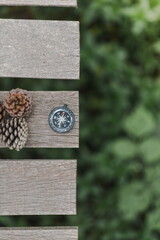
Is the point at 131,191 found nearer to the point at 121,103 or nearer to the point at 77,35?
the point at 121,103

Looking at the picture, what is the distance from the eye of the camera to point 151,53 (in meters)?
2.47

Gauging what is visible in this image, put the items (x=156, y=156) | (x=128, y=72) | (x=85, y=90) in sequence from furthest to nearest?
(x=85, y=90) → (x=128, y=72) → (x=156, y=156)

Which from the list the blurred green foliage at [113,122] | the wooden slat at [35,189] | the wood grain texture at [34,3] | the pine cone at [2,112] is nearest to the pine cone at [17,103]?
the pine cone at [2,112]

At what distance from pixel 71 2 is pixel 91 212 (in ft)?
3.34

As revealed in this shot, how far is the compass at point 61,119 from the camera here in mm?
1716

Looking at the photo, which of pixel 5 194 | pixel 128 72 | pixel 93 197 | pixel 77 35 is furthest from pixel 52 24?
pixel 93 197

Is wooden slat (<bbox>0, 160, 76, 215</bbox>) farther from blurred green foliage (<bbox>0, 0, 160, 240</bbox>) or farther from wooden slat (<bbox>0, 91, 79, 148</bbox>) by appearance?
blurred green foliage (<bbox>0, 0, 160, 240</bbox>)

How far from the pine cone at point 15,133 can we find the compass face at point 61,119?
8 cm

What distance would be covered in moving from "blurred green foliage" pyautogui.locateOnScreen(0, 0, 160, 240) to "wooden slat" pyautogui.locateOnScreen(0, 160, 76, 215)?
1.53 feet

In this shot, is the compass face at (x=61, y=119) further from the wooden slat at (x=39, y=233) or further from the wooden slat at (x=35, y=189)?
the wooden slat at (x=39, y=233)

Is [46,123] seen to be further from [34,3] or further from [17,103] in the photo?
[34,3]

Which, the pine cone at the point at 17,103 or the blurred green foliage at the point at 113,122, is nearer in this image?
the pine cone at the point at 17,103

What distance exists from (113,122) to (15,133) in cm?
84

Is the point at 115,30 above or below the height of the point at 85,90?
above
